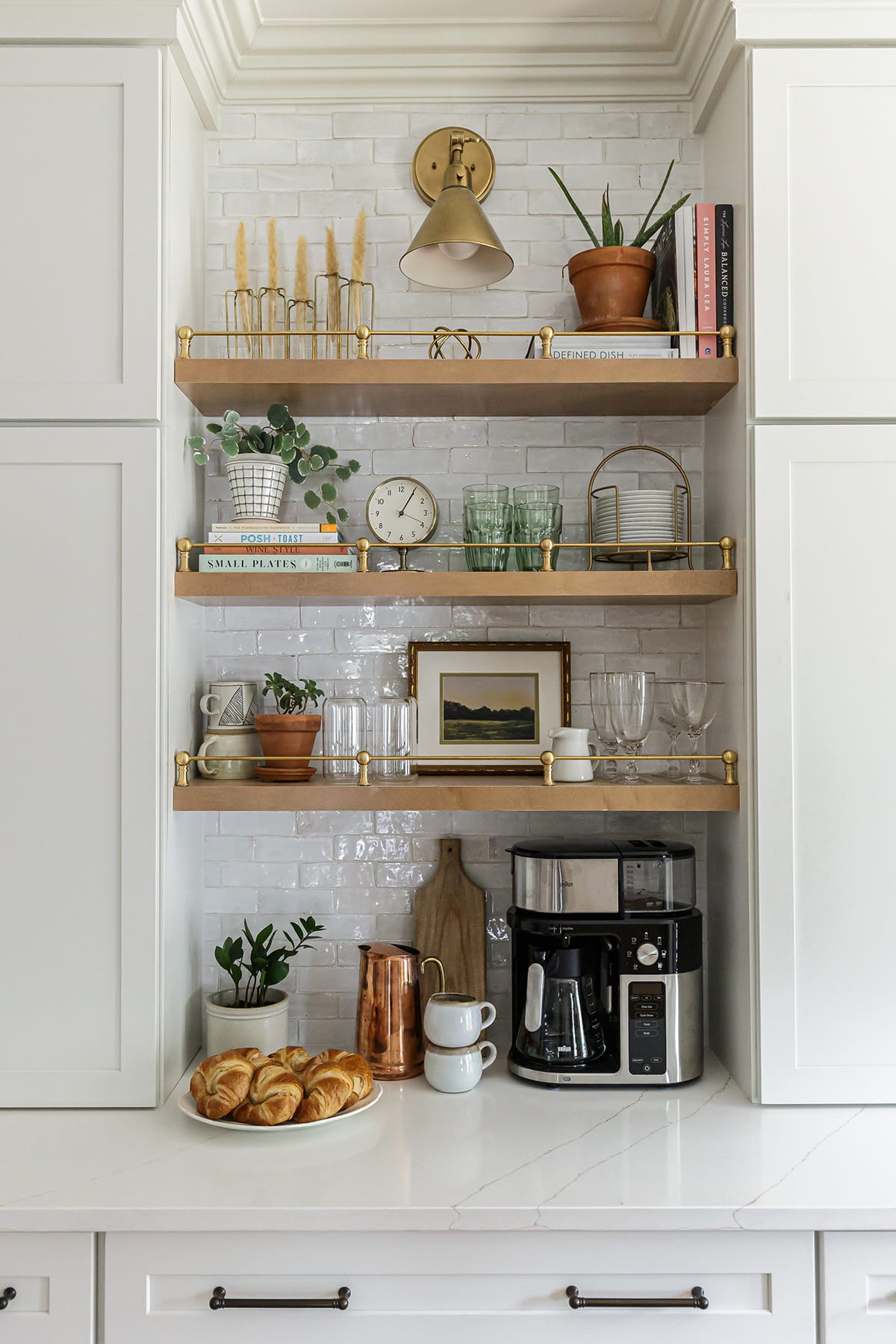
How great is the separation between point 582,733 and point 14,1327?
4.05ft

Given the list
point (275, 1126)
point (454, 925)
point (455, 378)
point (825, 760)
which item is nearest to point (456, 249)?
point (455, 378)

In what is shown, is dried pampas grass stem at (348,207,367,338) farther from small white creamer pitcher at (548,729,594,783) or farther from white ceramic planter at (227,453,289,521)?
small white creamer pitcher at (548,729,594,783)

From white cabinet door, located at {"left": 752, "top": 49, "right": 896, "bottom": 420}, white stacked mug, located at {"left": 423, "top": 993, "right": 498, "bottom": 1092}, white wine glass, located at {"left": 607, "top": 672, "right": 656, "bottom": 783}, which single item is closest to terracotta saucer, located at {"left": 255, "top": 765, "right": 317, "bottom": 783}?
white stacked mug, located at {"left": 423, "top": 993, "right": 498, "bottom": 1092}

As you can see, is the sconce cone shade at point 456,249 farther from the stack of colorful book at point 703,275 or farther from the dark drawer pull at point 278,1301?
the dark drawer pull at point 278,1301

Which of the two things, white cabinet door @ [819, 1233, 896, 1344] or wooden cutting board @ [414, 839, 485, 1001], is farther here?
wooden cutting board @ [414, 839, 485, 1001]

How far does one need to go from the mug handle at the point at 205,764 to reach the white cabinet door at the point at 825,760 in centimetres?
97

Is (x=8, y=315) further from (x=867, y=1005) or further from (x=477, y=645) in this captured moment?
(x=867, y=1005)

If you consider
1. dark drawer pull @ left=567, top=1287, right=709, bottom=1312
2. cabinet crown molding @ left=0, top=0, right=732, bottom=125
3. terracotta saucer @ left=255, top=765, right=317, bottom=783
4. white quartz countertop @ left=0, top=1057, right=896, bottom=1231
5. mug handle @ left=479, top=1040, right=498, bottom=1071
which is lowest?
dark drawer pull @ left=567, top=1287, right=709, bottom=1312

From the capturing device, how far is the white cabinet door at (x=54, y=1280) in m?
1.37

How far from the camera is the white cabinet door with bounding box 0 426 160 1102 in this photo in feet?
5.44

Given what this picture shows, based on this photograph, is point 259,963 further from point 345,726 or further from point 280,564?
point 280,564

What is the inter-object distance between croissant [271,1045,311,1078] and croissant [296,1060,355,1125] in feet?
0.17

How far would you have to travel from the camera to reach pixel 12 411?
1674 millimetres

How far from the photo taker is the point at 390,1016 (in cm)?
183
